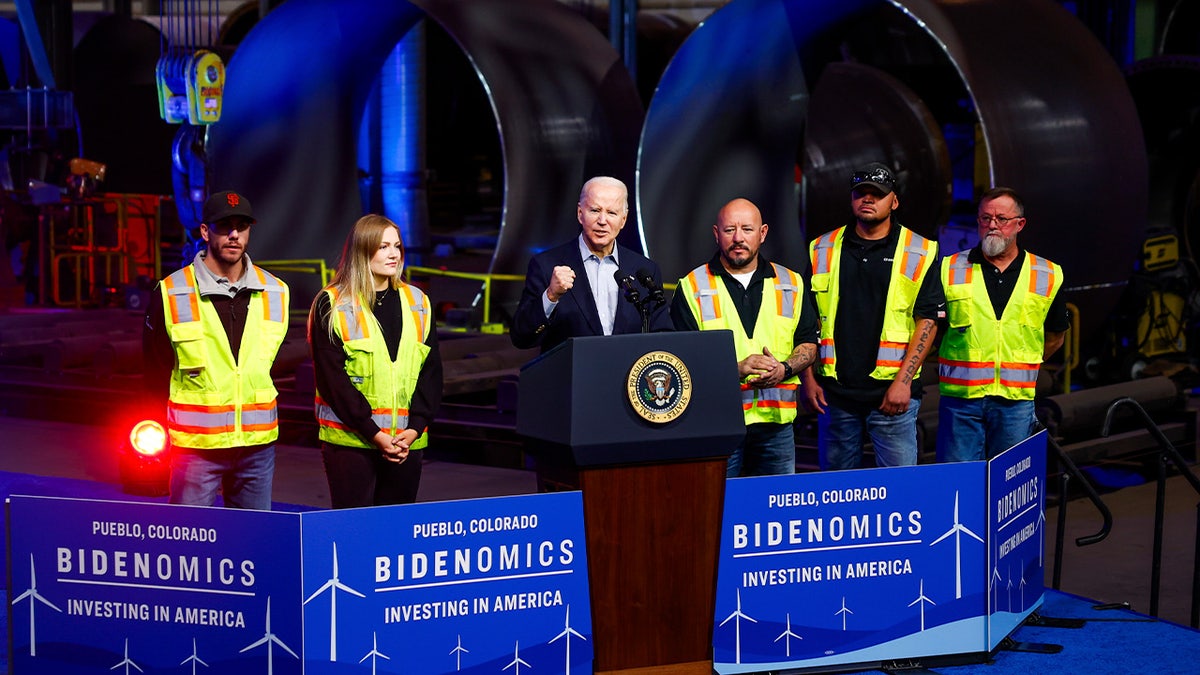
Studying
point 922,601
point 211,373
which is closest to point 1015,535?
point 922,601

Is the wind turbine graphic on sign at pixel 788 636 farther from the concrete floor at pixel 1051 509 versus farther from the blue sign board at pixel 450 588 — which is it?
the concrete floor at pixel 1051 509

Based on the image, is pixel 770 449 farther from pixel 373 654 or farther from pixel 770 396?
pixel 373 654

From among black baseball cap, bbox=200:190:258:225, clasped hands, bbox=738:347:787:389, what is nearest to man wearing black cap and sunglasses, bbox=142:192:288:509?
black baseball cap, bbox=200:190:258:225

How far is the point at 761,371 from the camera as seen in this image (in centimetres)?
632

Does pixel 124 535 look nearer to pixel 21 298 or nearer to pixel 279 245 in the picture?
pixel 279 245

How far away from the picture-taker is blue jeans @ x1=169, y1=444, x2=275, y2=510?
5895 millimetres

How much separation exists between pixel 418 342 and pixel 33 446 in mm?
6138

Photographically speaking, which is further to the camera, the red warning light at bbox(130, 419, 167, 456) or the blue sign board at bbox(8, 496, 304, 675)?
the red warning light at bbox(130, 419, 167, 456)

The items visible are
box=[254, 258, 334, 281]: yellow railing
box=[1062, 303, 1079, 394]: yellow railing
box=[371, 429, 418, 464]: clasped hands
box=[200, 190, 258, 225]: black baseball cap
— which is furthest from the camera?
box=[254, 258, 334, 281]: yellow railing

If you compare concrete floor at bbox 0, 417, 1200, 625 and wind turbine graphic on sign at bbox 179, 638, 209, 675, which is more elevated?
wind turbine graphic on sign at bbox 179, 638, 209, 675

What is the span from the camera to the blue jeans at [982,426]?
23.2 feet

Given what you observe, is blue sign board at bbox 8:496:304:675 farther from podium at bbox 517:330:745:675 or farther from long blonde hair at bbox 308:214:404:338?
long blonde hair at bbox 308:214:404:338

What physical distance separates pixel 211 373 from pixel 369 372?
1.94ft

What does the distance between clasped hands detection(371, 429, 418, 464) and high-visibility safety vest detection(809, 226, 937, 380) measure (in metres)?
1.90
